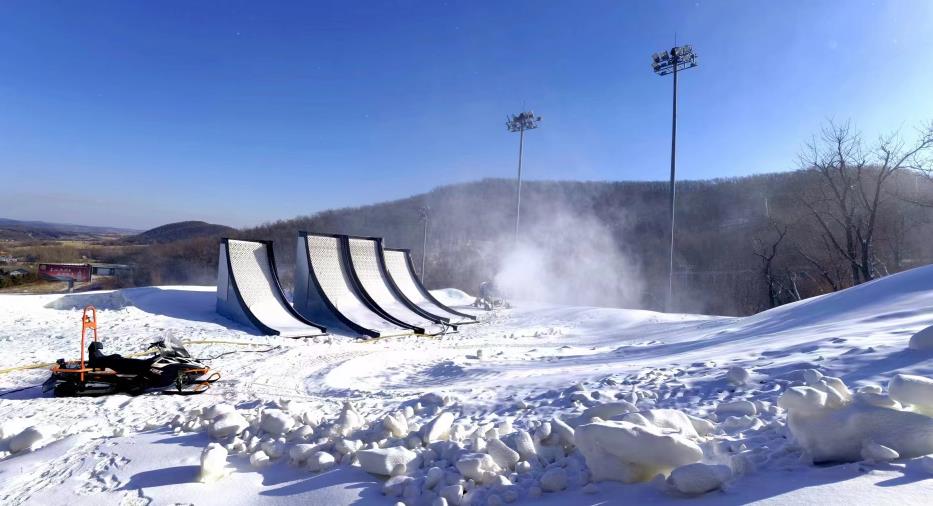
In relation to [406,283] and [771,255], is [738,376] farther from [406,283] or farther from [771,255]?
[771,255]

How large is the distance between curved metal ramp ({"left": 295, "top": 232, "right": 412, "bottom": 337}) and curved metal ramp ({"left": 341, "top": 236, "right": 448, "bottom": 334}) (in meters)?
0.37

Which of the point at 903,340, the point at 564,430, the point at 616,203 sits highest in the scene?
the point at 616,203

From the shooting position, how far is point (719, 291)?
140 feet

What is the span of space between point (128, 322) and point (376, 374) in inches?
346

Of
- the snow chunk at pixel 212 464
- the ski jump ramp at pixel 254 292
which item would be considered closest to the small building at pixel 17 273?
the ski jump ramp at pixel 254 292

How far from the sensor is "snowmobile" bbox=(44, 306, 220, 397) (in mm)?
6984

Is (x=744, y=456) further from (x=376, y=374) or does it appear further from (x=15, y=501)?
(x=376, y=374)

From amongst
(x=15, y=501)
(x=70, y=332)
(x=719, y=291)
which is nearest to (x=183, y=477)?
(x=15, y=501)

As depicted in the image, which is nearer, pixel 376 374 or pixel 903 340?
pixel 903 340

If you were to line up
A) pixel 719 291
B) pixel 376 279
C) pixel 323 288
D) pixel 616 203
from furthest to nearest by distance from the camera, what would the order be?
pixel 616 203
pixel 719 291
pixel 376 279
pixel 323 288

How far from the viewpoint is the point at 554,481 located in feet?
10.1

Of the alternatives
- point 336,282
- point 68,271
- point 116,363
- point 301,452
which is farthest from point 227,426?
point 68,271

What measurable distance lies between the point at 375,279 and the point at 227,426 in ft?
50.9

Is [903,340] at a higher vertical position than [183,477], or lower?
higher
